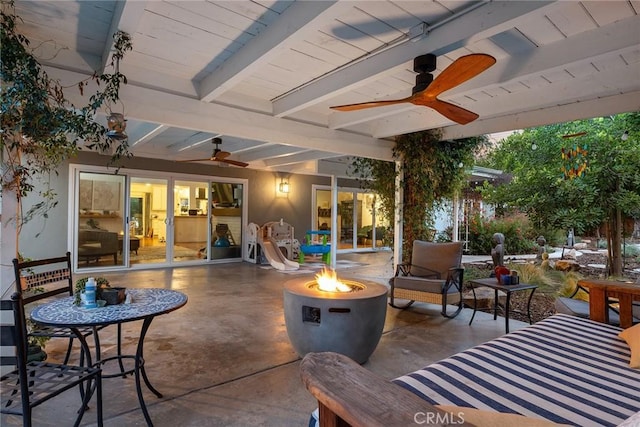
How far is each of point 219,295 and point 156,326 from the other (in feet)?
4.93

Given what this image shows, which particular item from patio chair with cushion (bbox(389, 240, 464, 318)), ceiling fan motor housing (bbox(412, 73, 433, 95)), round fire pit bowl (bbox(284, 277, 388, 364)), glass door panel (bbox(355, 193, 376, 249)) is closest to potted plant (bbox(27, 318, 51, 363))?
round fire pit bowl (bbox(284, 277, 388, 364))

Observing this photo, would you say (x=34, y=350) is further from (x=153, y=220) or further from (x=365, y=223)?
(x=365, y=223)

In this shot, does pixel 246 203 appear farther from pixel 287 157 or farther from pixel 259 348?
pixel 259 348

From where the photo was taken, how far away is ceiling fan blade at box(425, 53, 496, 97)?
1.99 m

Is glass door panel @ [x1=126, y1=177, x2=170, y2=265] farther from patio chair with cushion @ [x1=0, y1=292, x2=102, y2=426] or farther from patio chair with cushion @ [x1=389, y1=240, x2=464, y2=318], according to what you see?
patio chair with cushion @ [x1=0, y1=292, x2=102, y2=426]

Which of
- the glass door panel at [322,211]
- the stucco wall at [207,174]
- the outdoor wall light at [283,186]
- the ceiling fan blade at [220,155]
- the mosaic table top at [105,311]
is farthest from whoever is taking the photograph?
the glass door panel at [322,211]

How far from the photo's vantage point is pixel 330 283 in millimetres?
3037

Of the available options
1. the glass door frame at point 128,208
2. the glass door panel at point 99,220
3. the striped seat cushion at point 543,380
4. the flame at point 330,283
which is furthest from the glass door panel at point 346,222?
the striped seat cushion at point 543,380

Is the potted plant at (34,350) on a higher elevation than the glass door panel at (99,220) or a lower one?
lower

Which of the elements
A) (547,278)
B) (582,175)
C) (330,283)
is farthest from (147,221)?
(582,175)

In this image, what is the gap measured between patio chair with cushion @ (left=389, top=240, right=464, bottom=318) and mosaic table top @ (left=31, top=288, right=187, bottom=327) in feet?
9.45

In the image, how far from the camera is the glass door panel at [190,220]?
26.7 ft

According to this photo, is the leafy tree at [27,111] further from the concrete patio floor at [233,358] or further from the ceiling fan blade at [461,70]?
the ceiling fan blade at [461,70]

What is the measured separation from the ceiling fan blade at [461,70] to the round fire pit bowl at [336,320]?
5.36 ft
